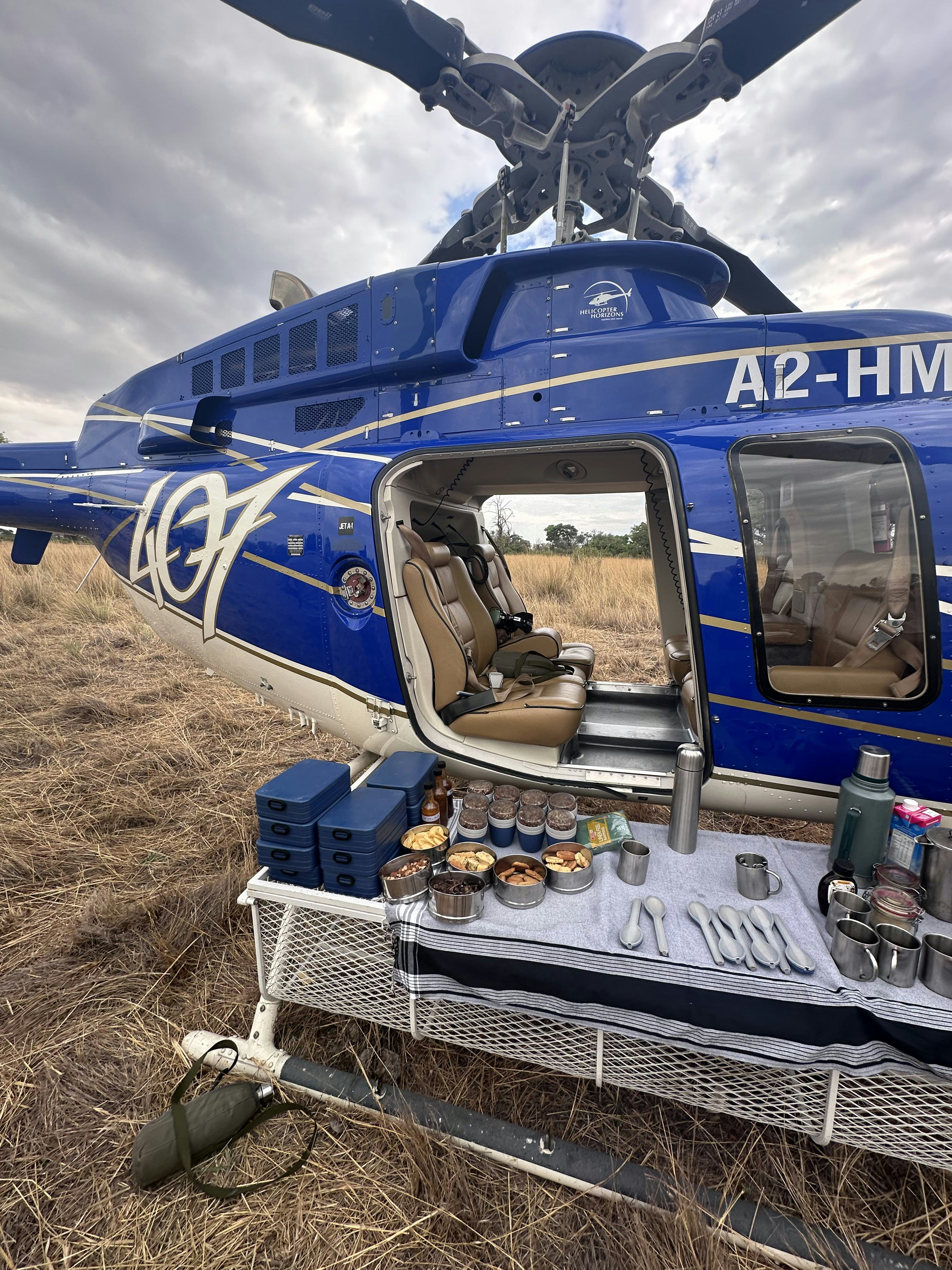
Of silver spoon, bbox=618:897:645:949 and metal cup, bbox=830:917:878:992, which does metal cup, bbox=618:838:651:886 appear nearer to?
silver spoon, bbox=618:897:645:949

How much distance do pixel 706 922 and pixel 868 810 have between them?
70 cm

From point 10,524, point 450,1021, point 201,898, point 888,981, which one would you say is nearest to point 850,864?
point 888,981

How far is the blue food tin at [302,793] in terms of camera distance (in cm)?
192

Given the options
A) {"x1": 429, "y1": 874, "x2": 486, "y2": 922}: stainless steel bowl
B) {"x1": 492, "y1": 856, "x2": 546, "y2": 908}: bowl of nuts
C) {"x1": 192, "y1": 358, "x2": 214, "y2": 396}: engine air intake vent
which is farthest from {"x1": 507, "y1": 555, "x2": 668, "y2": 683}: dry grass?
{"x1": 192, "y1": 358, "x2": 214, "y2": 396}: engine air intake vent

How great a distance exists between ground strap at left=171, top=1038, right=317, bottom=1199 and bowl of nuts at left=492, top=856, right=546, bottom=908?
3.15ft

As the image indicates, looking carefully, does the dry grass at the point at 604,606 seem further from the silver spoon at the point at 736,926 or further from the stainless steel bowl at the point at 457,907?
the stainless steel bowl at the point at 457,907

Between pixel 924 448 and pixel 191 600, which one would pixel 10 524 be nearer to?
pixel 191 600

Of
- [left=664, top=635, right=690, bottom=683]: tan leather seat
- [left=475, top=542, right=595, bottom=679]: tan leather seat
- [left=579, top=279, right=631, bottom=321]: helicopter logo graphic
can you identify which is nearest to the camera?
[left=579, top=279, right=631, bottom=321]: helicopter logo graphic

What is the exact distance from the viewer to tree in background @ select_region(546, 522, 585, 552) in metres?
22.4

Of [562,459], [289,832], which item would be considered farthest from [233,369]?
[289,832]

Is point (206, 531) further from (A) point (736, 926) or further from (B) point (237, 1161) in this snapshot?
(A) point (736, 926)

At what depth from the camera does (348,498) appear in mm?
2631

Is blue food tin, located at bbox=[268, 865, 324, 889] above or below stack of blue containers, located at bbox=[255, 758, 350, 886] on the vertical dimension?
below

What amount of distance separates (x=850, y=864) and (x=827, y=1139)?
775 millimetres
